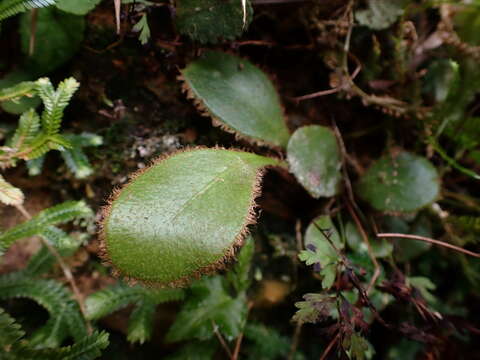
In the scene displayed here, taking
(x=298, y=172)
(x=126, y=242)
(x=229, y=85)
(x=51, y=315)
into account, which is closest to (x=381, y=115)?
(x=298, y=172)

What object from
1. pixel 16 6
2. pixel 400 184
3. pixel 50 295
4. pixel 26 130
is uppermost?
pixel 16 6

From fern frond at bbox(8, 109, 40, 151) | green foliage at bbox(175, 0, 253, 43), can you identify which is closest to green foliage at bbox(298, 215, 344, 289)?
green foliage at bbox(175, 0, 253, 43)

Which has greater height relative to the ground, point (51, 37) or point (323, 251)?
point (51, 37)

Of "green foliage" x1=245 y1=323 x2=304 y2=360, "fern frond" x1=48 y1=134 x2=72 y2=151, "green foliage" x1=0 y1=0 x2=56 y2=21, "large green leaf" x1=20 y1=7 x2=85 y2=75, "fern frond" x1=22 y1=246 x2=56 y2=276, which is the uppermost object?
"green foliage" x1=0 y1=0 x2=56 y2=21

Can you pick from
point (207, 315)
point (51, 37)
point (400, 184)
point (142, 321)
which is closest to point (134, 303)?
point (142, 321)

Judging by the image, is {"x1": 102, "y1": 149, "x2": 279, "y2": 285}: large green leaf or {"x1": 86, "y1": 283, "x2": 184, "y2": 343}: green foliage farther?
{"x1": 86, "y1": 283, "x2": 184, "y2": 343}: green foliage

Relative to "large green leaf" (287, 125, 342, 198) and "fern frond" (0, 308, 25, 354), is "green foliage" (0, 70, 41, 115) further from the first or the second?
"large green leaf" (287, 125, 342, 198)

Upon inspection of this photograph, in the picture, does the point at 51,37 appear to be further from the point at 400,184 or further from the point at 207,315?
the point at 400,184
